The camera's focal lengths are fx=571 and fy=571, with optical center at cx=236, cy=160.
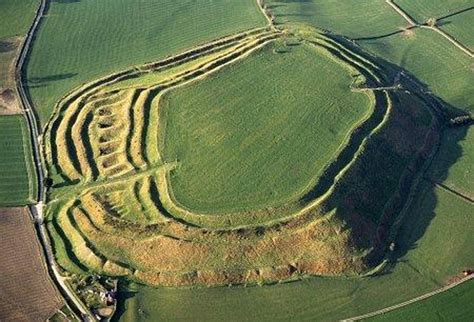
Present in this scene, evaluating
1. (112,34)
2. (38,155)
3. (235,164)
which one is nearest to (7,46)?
(112,34)

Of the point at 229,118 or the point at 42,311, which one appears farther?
the point at 229,118

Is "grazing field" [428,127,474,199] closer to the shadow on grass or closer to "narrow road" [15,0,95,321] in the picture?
"narrow road" [15,0,95,321]

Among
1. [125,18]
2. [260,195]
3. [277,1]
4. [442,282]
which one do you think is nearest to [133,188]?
[260,195]

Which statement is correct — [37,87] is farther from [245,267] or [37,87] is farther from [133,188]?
[245,267]

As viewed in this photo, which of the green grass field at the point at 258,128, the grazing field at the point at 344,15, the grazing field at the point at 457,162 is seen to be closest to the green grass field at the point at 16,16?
the green grass field at the point at 258,128

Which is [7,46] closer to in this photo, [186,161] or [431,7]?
[186,161]

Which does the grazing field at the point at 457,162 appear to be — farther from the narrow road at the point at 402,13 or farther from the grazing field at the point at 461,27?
the narrow road at the point at 402,13

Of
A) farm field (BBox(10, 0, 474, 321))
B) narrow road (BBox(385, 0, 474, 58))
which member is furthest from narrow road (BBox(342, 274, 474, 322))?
narrow road (BBox(385, 0, 474, 58))
